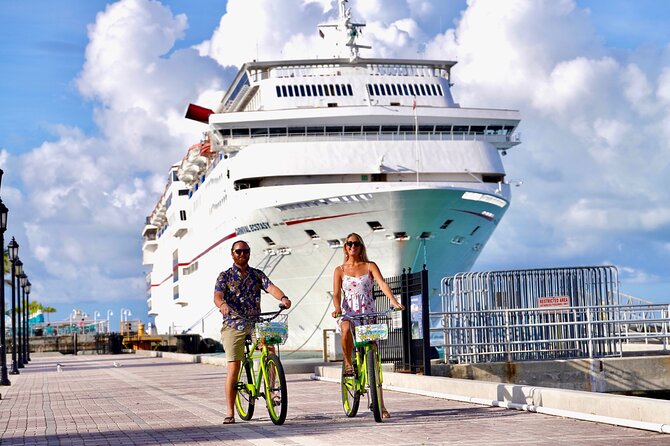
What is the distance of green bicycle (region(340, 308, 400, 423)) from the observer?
9.88m

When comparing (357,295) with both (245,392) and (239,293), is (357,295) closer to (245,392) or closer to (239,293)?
(239,293)

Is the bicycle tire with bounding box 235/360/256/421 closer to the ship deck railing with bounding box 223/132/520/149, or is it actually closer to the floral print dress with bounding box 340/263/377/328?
the floral print dress with bounding box 340/263/377/328

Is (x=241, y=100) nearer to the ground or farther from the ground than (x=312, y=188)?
farther from the ground

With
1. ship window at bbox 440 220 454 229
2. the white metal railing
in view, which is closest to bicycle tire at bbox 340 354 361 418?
the white metal railing

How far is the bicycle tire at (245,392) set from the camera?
1038 centimetres

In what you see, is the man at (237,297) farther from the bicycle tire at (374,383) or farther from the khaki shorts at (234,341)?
the bicycle tire at (374,383)

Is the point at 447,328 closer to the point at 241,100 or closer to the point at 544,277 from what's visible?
the point at 544,277

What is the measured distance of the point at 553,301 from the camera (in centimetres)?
1977

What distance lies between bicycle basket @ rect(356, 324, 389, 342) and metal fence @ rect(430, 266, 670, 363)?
8733mm

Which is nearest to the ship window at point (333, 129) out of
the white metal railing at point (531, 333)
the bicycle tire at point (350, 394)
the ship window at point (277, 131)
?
the ship window at point (277, 131)

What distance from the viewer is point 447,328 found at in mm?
18031

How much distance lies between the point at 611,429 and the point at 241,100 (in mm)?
39074

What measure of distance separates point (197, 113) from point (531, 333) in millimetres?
33002

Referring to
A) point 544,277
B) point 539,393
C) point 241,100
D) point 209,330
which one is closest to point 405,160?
point 241,100
